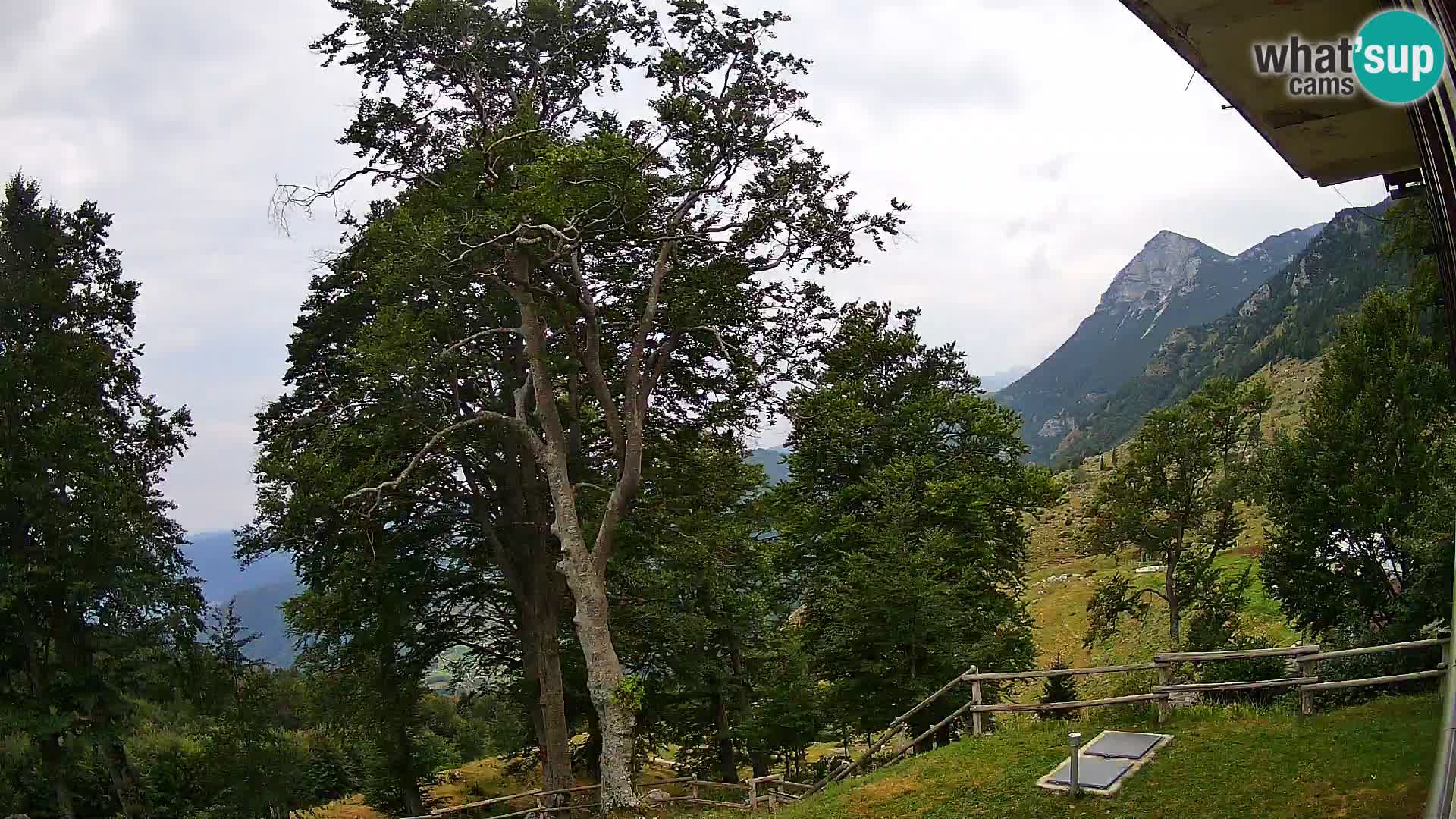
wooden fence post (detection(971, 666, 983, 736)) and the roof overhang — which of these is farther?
wooden fence post (detection(971, 666, 983, 736))

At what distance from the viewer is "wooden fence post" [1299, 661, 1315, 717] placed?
37.1ft

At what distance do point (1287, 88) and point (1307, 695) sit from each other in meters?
8.90

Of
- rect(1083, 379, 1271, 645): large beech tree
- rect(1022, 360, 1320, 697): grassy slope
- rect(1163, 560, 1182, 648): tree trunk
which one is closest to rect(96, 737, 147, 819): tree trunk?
rect(1022, 360, 1320, 697): grassy slope

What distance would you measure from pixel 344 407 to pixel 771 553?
1287cm

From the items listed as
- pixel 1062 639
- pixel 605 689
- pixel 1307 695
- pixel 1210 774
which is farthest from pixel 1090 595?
pixel 1210 774

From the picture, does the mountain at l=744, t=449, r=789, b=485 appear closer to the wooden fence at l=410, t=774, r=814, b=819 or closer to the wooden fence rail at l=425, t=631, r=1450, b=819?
the wooden fence rail at l=425, t=631, r=1450, b=819

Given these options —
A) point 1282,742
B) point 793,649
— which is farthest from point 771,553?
point 1282,742

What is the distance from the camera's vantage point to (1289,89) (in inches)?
264

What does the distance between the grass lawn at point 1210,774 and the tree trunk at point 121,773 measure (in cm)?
1579

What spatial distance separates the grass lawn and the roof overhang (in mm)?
5814

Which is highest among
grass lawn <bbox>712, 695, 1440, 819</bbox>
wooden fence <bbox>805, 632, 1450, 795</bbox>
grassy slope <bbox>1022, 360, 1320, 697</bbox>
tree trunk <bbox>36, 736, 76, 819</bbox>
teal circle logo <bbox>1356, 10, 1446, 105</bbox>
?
teal circle logo <bbox>1356, 10, 1446, 105</bbox>

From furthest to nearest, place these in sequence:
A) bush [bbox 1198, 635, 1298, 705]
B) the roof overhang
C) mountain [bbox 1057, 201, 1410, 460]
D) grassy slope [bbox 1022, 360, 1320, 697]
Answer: mountain [bbox 1057, 201, 1410, 460]
grassy slope [bbox 1022, 360, 1320, 697]
bush [bbox 1198, 635, 1298, 705]
the roof overhang

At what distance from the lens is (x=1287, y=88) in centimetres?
671

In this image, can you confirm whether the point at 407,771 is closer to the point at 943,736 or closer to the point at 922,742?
the point at 922,742
